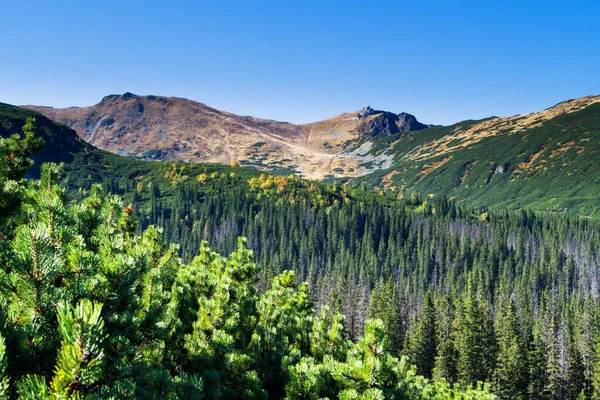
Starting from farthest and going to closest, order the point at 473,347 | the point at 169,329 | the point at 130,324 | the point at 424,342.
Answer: the point at 424,342 → the point at 473,347 → the point at 169,329 → the point at 130,324

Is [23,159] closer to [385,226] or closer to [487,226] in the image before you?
[385,226]

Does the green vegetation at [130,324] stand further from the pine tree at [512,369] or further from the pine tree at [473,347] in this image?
the pine tree at [512,369]

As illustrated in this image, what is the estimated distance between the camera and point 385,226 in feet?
528

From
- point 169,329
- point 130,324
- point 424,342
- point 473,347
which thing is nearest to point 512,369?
point 473,347

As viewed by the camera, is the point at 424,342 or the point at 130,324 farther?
the point at 424,342

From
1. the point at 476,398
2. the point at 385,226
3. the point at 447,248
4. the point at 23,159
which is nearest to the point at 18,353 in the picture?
the point at 23,159

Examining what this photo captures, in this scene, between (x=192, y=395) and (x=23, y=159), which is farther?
(x=23, y=159)

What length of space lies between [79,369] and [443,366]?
2250 inches

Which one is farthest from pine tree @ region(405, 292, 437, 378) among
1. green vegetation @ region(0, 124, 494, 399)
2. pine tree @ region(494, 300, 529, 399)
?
green vegetation @ region(0, 124, 494, 399)

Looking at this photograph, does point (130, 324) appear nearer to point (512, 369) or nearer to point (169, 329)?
point (169, 329)

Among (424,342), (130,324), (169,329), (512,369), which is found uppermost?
(130,324)

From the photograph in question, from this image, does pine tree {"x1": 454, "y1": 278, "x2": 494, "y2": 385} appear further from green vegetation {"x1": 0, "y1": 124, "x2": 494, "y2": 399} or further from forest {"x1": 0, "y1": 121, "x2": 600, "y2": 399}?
green vegetation {"x1": 0, "y1": 124, "x2": 494, "y2": 399}

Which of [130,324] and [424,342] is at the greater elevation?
[130,324]

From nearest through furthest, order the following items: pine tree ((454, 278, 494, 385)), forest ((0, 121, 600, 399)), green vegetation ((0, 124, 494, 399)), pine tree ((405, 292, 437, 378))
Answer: green vegetation ((0, 124, 494, 399))
forest ((0, 121, 600, 399))
pine tree ((454, 278, 494, 385))
pine tree ((405, 292, 437, 378))
